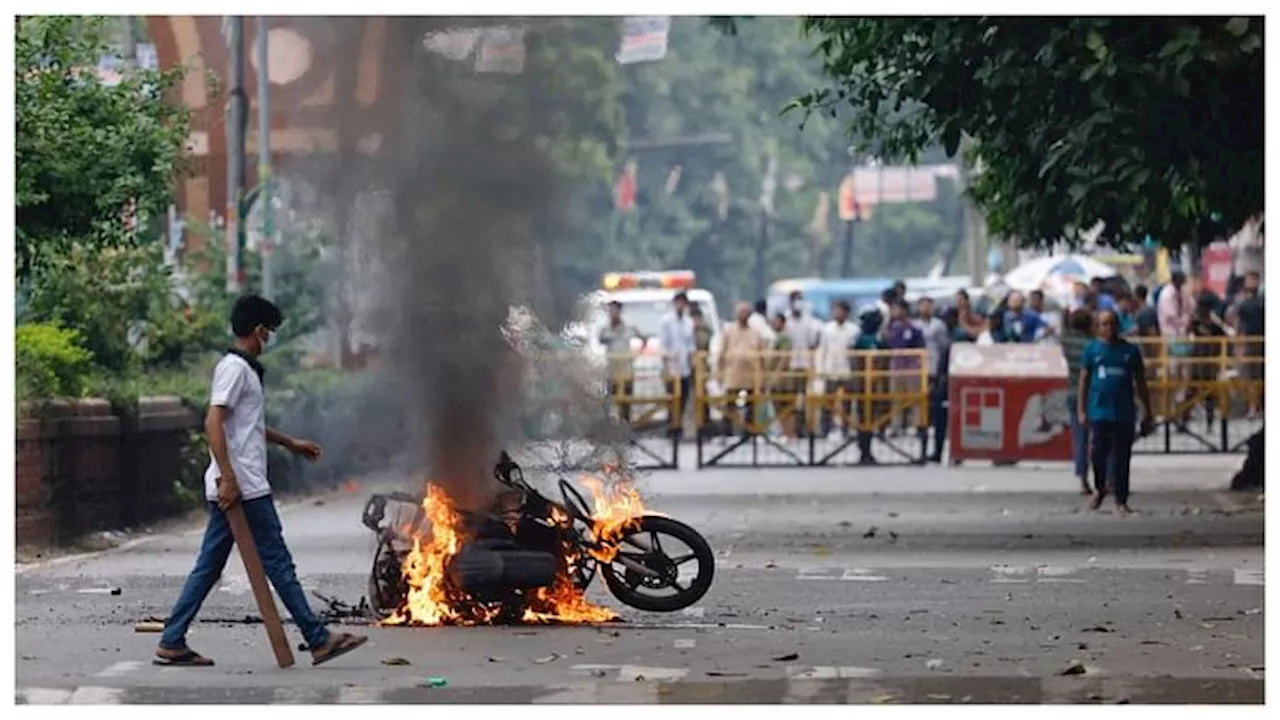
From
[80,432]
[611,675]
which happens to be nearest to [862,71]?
[80,432]

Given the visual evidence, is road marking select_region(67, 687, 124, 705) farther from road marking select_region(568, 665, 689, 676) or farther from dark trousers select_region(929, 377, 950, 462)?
dark trousers select_region(929, 377, 950, 462)

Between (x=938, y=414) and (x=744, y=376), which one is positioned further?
(x=744, y=376)

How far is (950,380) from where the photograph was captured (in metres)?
25.4

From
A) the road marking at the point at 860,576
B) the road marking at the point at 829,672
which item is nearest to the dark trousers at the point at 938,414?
the road marking at the point at 860,576

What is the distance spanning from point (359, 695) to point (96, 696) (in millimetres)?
883

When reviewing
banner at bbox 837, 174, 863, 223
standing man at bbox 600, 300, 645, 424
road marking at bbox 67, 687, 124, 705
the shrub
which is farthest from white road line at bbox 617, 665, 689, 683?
banner at bbox 837, 174, 863, 223

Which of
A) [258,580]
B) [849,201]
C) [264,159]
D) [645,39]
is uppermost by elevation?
[849,201]

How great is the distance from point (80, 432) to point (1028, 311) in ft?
46.4

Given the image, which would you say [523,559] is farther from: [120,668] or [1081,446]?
[1081,446]

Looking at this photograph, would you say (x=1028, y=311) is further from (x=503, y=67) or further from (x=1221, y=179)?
(x=503, y=67)

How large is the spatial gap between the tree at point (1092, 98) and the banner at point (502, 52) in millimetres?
3579

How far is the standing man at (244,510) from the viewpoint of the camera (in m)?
10.6

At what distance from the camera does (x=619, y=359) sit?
88.3 ft

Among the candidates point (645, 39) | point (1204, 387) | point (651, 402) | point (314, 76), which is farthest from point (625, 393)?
point (314, 76)
